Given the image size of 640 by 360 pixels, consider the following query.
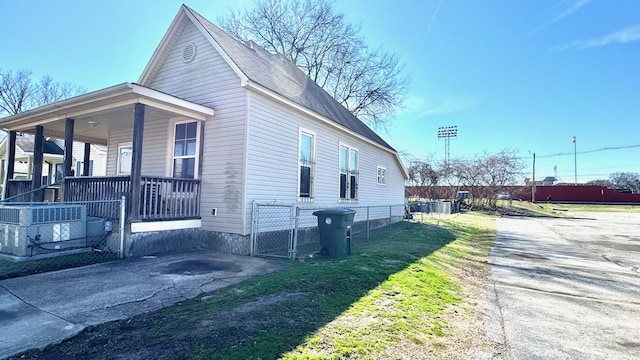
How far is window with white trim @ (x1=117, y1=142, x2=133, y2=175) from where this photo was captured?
10.8m

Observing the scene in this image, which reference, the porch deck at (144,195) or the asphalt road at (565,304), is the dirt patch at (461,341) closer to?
the asphalt road at (565,304)

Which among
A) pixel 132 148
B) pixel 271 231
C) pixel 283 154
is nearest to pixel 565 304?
pixel 271 231

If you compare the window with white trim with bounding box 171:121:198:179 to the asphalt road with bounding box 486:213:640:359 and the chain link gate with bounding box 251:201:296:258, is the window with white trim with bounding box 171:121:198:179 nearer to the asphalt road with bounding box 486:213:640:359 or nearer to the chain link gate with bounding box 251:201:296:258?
the chain link gate with bounding box 251:201:296:258

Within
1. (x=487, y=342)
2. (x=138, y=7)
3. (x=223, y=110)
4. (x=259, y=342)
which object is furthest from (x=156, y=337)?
(x=138, y=7)

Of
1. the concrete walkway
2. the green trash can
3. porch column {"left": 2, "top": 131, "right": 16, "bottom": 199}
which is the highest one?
porch column {"left": 2, "top": 131, "right": 16, "bottom": 199}

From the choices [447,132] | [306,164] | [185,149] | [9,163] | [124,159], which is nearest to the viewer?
[185,149]

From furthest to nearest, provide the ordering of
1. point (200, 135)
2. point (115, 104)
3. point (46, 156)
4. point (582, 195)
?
1. point (582, 195)
2. point (46, 156)
3. point (200, 135)
4. point (115, 104)

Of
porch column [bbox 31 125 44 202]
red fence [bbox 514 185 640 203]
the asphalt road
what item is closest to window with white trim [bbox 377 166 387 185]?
the asphalt road

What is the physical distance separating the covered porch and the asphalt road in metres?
6.96

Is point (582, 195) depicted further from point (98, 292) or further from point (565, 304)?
point (98, 292)

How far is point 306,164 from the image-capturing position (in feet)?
33.3

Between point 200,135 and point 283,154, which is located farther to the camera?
point 283,154

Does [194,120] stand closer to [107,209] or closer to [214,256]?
[107,209]

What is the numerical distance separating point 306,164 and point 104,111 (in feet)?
18.3
